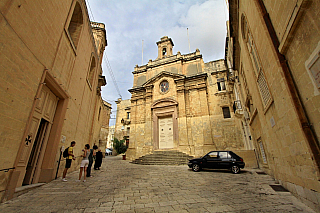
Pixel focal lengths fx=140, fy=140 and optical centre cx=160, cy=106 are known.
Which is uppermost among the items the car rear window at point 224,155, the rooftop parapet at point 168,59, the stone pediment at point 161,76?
the rooftop parapet at point 168,59

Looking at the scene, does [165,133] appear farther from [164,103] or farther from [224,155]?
[224,155]

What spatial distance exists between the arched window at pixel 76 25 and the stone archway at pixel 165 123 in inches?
427

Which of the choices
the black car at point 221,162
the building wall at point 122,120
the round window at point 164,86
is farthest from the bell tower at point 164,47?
the black car at point 221,162

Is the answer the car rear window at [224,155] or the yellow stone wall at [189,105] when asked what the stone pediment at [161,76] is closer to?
the yellow stone wall at [189,105]

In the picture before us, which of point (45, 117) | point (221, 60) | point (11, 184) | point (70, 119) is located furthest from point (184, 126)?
point (11, 184)

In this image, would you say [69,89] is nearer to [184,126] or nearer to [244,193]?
[244,193]

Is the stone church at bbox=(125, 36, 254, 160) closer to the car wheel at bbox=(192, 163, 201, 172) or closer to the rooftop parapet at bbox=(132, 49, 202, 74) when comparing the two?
the rooftop parapet at bbox=(132, 49, 202, 74)

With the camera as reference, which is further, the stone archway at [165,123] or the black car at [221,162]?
the stone archway at [165,123]

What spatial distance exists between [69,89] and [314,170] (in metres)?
8.89

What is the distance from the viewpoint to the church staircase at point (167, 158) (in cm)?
1229

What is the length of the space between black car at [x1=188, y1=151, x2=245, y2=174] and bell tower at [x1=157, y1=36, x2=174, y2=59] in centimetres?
1607

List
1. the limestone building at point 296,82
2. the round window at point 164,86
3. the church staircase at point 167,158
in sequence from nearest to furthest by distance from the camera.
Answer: the limestone building at point 296,82 → the church staircase at point 167,158 → the round window at point 164,86

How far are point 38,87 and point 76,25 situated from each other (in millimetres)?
5510

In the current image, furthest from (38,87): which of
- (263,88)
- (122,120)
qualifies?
(122,120)
